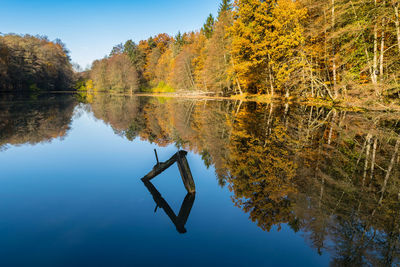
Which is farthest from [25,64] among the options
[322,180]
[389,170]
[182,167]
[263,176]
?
[389,170]

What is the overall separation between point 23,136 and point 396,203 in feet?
50.1

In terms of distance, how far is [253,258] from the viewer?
11.0 feet

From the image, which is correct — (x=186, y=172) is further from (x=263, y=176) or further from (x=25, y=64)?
(x=25, y=64)

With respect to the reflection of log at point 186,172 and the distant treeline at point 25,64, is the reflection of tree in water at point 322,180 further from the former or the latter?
the distant treeline at point 25,64

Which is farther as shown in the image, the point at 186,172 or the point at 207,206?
the point at 186,172

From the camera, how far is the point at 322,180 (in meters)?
5.92

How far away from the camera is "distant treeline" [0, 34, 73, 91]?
51438 mm

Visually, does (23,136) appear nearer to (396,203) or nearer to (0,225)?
(0,225)

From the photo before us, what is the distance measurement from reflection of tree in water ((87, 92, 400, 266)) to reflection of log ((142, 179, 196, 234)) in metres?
1.17

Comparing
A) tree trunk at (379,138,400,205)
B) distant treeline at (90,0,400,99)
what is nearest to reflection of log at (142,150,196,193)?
tree trunk at (379,138,400,205)

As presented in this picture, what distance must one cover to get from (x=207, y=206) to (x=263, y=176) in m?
2.24

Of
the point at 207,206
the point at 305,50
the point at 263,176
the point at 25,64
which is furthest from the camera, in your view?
the point at 25,64

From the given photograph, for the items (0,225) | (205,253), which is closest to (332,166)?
(205,253)

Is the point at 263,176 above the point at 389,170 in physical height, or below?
below
